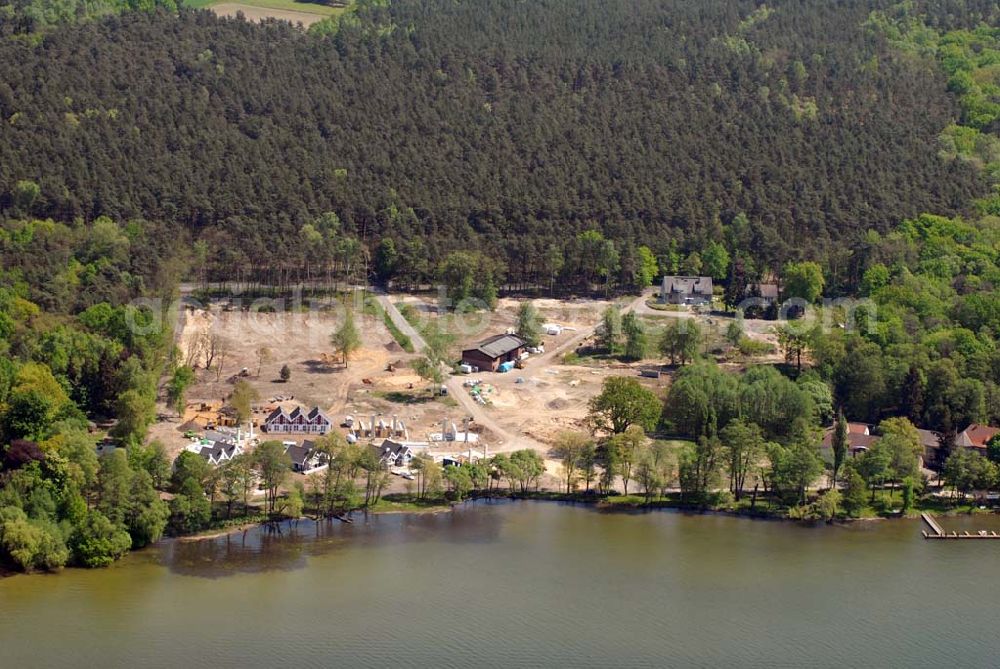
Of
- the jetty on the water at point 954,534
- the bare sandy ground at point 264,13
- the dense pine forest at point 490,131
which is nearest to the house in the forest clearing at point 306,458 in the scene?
the jetty on the water at point 954,534

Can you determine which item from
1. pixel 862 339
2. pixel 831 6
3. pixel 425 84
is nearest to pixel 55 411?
pixel 862 339

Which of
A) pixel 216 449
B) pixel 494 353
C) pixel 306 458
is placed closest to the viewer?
pixel 306 458

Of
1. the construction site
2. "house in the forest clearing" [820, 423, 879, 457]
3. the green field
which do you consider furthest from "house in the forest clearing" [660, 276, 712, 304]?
the green field

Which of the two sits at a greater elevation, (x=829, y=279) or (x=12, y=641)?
(x=829, y=279)

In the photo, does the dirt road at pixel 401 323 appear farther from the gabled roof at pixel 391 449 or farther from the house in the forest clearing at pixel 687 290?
the house in the forest clearing at pixel 687 290

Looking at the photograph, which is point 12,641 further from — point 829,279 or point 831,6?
point 831,6

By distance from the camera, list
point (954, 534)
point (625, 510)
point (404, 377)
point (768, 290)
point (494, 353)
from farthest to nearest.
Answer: point (768, 290), point (494, 353), point (404, 377), point (625, 510), point (954, 534)

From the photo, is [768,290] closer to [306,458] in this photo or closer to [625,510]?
[625,510]

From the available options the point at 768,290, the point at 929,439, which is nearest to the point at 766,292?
the point at 768,290
